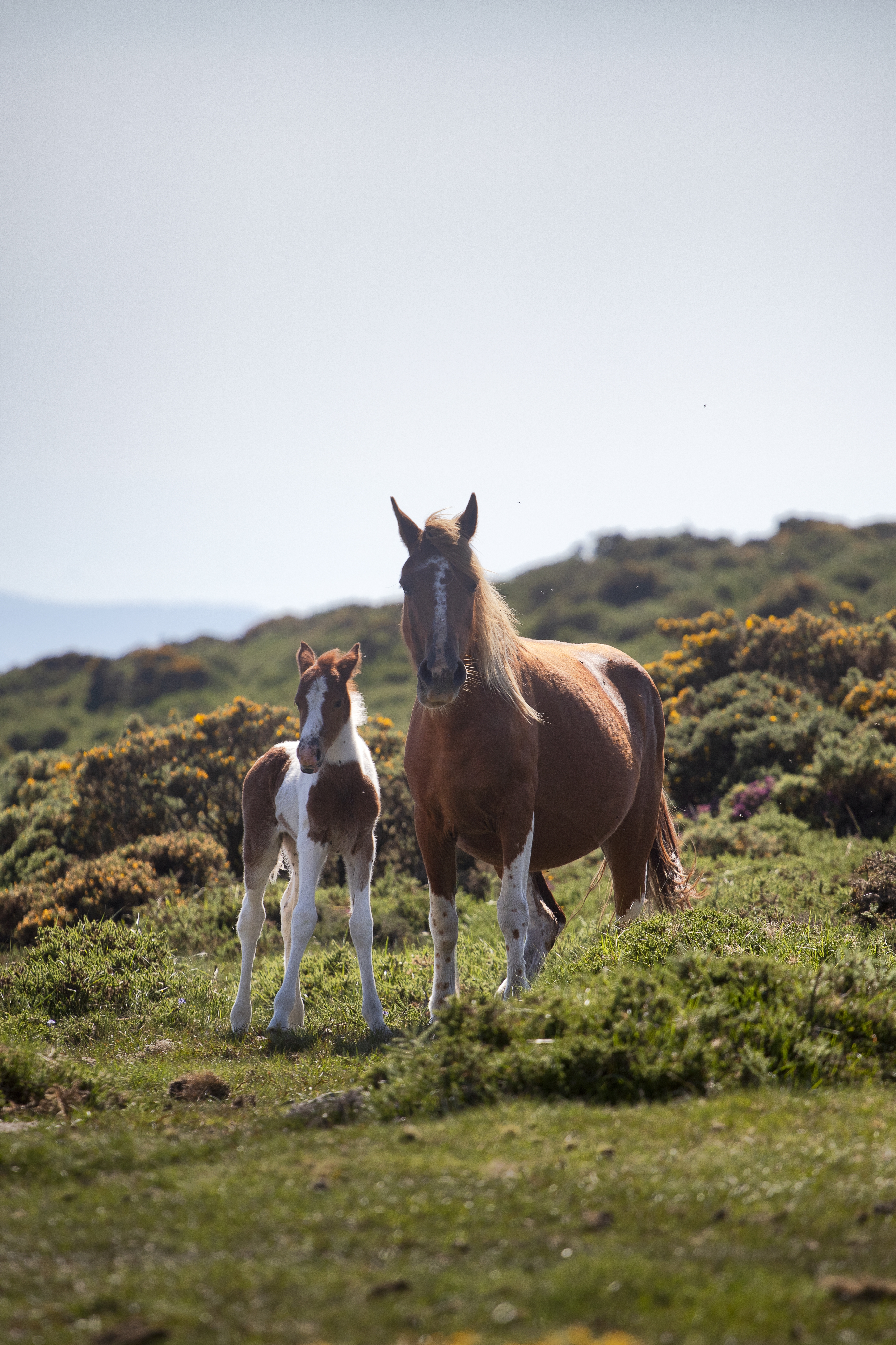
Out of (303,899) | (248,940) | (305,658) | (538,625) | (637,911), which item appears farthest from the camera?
(538,625)

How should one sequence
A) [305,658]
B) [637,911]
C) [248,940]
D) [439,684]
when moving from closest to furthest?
[439,684], [305,658], [248,940], [637,911]

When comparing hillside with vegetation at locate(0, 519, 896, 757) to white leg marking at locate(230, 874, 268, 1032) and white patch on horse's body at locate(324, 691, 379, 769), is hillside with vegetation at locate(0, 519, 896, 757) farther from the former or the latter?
white patch on horse's body at locate(324, 691, 379, 769)

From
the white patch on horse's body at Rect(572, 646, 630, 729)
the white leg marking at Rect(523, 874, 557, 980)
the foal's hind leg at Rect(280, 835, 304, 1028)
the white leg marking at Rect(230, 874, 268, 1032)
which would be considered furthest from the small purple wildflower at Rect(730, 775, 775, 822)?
the white leg marking at Rect(230, 874, 268, 1032)

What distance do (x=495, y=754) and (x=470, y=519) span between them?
1353 mm

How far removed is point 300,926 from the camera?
20.0 ft

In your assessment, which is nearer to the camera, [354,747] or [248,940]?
[354,747]

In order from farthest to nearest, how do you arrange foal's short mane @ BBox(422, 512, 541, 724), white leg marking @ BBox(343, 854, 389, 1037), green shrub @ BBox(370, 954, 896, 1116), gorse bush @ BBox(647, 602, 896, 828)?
gorse bush @ BBox(647, 602, 896, 828) < white leg marking @ BBox(343, 854, 389, 1037) < foal's short mane @ BBox(422, 512, 541, 724) < green shrub @ BBox(370, 954, 896, 1116)

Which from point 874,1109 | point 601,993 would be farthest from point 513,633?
point 874,1109

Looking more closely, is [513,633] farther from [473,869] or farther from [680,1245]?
[473,869]

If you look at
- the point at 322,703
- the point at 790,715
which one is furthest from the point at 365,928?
the point at 790,715

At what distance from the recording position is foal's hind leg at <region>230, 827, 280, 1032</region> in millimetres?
6551

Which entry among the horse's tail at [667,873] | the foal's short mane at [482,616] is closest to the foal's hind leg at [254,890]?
the foal's short mane at [482,616]

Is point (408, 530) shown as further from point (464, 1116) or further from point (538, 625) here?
point (538, 625)

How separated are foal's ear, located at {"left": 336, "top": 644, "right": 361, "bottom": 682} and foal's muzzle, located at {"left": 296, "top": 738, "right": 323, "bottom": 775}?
0.51 meters
